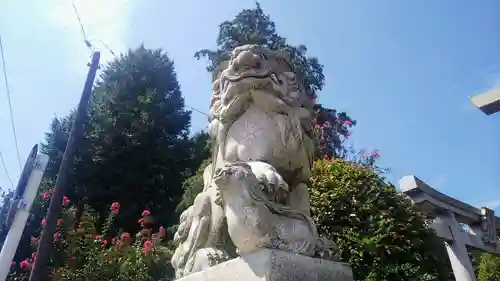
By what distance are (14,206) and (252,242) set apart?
5.08 meters

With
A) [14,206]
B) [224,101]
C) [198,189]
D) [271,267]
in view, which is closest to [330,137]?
[198,189]

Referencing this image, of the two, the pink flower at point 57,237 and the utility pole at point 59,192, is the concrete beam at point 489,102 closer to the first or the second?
the utility pole at point 59,192

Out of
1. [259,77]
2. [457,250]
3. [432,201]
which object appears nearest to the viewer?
[259,77]

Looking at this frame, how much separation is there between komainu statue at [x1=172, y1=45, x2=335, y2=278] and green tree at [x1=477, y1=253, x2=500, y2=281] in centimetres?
1067

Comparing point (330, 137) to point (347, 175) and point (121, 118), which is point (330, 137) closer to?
point (347, 175)

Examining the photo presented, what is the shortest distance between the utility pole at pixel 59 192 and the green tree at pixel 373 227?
3.59 metres

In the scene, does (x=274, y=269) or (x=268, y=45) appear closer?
(x=274, y=269)

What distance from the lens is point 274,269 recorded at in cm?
199

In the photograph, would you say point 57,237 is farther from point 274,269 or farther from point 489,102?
point 489,102

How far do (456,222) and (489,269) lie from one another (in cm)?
687

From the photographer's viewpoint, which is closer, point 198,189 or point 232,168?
point 232,168

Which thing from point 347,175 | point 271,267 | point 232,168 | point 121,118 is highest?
point 121,118

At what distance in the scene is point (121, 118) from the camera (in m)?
13.1

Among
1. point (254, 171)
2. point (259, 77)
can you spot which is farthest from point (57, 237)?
point (254, 171)
